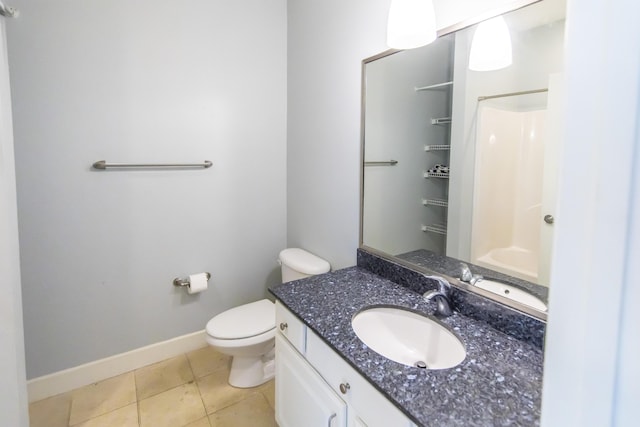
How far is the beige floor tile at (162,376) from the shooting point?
1910 millimetres

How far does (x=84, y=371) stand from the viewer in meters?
1.93

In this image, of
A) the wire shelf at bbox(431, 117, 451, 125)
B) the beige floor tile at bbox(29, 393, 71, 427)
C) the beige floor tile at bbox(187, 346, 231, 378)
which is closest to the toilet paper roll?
the beige floor tile at bbox(187, 346, 231, 378)

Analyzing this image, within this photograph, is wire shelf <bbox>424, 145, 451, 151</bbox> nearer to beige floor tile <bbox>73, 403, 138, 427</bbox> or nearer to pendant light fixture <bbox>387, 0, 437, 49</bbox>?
pendant light fixture <bbox>387, 0, 437, 49</bbox>

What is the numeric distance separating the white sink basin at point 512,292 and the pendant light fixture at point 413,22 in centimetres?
93

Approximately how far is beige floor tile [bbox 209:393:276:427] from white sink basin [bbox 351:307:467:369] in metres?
0.86

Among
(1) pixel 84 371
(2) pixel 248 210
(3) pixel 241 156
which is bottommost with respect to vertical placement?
(1) pixel 84 371

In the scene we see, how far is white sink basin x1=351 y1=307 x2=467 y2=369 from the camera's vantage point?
1154 mm

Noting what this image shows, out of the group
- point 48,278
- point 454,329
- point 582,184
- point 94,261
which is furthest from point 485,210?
point 48,278

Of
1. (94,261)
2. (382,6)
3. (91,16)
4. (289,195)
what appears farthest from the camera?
(289,195)

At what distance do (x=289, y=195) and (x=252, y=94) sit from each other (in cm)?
73

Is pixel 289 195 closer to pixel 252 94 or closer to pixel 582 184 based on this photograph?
pixel 252 94

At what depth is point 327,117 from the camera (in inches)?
77.5

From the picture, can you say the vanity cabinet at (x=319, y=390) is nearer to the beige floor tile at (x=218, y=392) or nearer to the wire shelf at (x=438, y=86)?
the beige floor tile at (x=218, y=392)

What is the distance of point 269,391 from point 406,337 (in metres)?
1.05
